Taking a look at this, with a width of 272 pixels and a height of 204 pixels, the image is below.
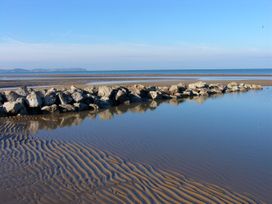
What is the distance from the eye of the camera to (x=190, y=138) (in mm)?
11055

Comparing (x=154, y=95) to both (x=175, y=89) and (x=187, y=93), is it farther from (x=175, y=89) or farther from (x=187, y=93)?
(x=187, y=93)

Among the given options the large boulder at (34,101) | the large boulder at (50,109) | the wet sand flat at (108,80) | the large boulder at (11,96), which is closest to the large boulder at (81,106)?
the large boulder at (50,109)

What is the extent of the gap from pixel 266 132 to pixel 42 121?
9.69 metres

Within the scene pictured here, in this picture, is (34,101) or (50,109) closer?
(34,101)

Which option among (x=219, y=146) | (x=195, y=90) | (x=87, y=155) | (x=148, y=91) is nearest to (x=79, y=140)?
(x=87, y=155)

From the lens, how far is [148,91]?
25.1 m

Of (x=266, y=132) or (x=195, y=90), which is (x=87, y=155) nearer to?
(x=266, y=132)

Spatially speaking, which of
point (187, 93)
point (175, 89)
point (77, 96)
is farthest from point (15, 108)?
point (187, 93)

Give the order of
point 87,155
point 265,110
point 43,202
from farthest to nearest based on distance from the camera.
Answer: point 265,110 < point 87,155 < point 43,202

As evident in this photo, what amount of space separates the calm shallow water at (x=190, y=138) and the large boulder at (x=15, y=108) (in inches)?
61.6

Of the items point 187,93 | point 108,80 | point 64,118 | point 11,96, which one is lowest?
point 108,80

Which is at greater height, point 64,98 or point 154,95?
point 64,98

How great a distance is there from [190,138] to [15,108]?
9833mm

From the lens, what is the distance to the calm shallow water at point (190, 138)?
25.1 ft
